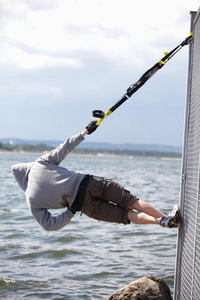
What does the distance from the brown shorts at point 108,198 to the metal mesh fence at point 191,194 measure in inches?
23.8

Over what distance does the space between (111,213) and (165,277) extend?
326cm

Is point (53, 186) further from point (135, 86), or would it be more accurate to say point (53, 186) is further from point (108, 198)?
point (135, 86)

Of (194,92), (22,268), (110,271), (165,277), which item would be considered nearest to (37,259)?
(22,268)

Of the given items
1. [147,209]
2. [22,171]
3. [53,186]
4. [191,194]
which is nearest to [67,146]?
[53,186]

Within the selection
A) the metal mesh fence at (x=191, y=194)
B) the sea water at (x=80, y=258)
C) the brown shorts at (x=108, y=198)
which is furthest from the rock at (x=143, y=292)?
the sea water at (x=80, y=258)

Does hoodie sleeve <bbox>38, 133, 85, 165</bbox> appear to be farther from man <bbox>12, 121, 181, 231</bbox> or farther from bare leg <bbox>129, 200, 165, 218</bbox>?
bare leg <bbox>129, 200, 165, 218</bbox>

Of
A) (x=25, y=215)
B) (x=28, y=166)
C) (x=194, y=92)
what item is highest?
(x=194, y=92)

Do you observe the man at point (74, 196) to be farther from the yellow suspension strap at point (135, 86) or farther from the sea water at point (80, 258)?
the sea water at point (80, 258)

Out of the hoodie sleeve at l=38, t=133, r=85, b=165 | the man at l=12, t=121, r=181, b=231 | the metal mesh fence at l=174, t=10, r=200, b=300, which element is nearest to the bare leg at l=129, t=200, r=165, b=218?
the man at l=12, t=121, r=181, b=231

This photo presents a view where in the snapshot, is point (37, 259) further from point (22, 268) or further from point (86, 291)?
point (86, 291)

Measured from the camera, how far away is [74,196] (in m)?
4.88

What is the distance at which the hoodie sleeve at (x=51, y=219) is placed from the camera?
486 cm

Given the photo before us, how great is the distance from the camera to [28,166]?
5188 millimetres

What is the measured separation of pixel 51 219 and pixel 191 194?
4.84 feet
